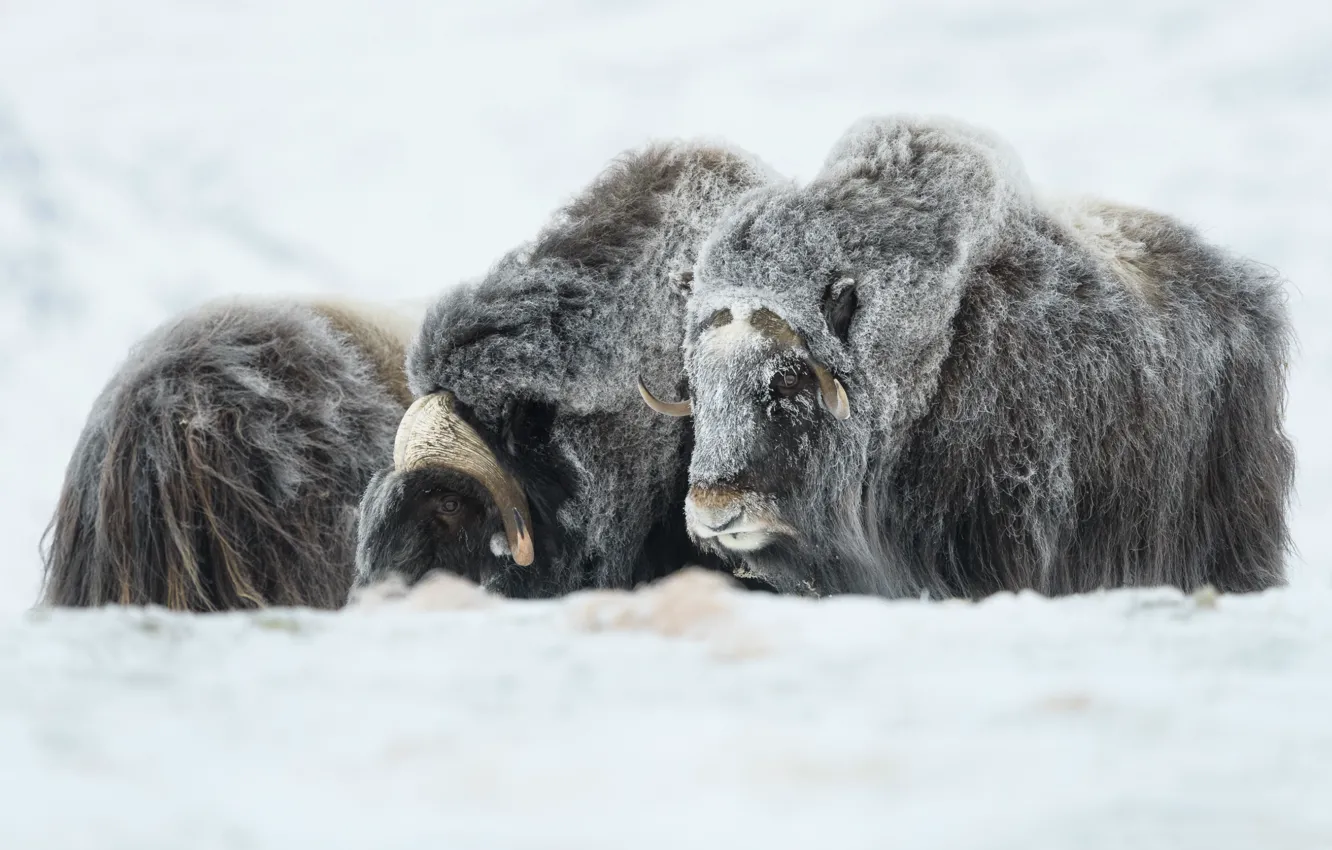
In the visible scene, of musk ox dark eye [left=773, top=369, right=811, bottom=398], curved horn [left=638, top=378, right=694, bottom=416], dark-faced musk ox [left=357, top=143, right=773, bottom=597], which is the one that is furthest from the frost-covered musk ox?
dark-faced musk ox [left=357, top=143, right=773, bottom=597]

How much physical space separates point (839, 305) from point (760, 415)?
1.09 feet

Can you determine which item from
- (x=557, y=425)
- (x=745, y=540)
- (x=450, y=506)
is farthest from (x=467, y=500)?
(x=745, y=540)

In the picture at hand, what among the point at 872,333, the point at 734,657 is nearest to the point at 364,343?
the point at 872,333

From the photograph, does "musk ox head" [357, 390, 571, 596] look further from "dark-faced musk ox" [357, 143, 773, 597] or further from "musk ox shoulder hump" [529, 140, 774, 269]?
"musk ox shoulder hump" [529, 140, 774, 269]

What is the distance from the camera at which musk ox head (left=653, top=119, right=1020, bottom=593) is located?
9.36 feet

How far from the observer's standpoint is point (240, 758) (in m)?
1.08

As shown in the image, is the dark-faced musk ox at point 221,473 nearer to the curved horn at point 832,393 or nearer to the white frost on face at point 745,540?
the white frost on face at point 745,540

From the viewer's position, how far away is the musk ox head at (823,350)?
285cm

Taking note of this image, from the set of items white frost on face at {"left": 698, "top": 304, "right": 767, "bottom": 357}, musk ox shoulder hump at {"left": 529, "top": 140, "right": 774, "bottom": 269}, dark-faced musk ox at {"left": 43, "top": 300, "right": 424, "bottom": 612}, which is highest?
musk ox shoulder hump at {"left": 529, "top": 140, "right": 774, "bottom": 269}

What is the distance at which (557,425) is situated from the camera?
354cm

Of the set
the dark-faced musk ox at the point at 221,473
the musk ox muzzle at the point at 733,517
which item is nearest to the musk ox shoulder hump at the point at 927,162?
the musk ox muzzle at the point at 733,517

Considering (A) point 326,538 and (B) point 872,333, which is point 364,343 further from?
(B) point 872,333

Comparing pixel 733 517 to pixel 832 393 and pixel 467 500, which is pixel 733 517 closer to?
pixel 832 393

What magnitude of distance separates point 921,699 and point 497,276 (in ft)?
8.36
